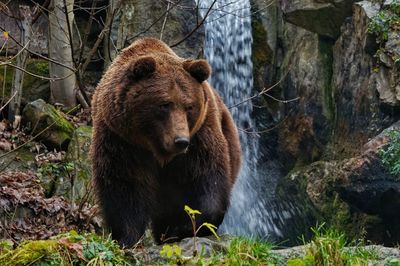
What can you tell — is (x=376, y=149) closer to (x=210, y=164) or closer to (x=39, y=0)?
(x=210, y=164)

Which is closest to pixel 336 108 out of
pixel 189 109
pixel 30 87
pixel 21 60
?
pixel 21 60

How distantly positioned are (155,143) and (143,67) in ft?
1.92

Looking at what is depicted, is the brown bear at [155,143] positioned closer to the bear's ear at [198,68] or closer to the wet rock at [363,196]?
the bear's ear at [198,68]

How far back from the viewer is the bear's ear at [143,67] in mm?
5141

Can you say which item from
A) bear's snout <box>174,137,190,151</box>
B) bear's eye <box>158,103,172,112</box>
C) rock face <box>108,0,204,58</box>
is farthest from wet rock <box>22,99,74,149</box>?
bear's snout <box>174,137,190,151</box>

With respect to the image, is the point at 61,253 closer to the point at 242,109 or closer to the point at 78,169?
the point at 78,169

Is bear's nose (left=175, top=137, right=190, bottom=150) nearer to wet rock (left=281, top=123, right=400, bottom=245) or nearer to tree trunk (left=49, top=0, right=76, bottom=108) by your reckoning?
wet rock (left=281, top=123, right=400, bottom=245)

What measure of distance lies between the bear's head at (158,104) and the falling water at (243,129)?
622 centimetres

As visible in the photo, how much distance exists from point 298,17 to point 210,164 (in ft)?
21.6

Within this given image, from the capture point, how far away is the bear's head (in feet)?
16.7

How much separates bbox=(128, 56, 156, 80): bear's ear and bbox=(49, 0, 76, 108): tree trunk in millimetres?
5225

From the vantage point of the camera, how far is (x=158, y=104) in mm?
5105

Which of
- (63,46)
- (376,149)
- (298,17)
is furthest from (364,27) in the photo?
(63,46)

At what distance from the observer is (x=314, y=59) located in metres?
11.8
